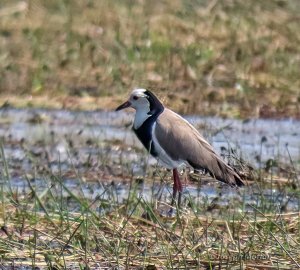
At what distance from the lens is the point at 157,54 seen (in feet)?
43.8

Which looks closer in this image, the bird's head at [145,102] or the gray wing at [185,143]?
the gray wing at [185,143]

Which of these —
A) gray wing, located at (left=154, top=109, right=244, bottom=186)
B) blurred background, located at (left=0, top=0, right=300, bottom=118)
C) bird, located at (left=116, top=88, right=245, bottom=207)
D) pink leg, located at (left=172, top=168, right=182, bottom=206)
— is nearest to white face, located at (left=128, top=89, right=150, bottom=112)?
bird, located at (left=116, top=88, right=245, bottom=207)

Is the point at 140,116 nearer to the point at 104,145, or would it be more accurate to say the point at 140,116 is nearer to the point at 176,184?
the point at 176,184

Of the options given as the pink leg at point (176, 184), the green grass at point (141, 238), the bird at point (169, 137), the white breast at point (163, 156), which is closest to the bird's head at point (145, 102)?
the bird at point (169, 137)

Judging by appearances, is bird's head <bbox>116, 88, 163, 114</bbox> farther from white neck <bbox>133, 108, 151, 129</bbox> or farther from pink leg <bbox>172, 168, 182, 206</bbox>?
pink leg <bbox>172, 168, 182, 206</bbox>

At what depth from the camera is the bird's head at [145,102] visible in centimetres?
805

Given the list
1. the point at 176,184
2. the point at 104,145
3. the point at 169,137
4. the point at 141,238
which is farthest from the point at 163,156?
the point at 104,145

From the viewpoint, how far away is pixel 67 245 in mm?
6180

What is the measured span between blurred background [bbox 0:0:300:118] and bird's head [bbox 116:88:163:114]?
3217 millimetres

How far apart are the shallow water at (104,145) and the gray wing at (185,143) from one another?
222 millimetres

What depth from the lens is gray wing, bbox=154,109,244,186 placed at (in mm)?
7793

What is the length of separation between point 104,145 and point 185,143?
2165 millimetres

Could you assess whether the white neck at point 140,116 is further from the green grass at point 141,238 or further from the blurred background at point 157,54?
the blurred background at point 157,54

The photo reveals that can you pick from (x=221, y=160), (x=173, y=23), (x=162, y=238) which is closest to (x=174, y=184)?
(x=221, y=160)
